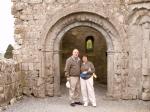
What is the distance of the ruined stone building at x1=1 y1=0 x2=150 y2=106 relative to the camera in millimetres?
11523

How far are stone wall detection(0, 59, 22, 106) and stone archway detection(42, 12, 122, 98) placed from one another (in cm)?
100

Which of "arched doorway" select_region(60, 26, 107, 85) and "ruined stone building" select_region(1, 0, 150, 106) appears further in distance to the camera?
"arched doorway" select_region(60, 26, 107, 85)

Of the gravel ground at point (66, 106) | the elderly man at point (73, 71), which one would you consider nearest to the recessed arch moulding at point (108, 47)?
the gravel ground at point (66, 106)

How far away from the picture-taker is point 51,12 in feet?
38.5

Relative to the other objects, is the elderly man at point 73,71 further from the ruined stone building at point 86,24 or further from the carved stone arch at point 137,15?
the carved stone arch at point 137,15

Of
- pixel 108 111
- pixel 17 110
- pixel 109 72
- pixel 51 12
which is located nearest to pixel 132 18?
pixel 109 72

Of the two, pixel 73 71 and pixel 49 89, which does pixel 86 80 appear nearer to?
pixel 73 71

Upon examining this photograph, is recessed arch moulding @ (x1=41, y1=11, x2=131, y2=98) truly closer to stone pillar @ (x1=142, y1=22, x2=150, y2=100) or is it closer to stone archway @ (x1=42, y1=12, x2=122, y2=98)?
stone archway @ (x1=42, y1=12, x2=122, y2=98)

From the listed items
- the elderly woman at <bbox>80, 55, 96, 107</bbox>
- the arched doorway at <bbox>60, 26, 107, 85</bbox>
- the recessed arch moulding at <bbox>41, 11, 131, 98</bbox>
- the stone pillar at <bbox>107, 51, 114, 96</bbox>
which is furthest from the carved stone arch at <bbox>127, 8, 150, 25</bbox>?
the arched doorway at <bbox>60, 26, 107, 85</bbox>

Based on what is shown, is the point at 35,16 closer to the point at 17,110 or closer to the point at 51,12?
the point at 51,12

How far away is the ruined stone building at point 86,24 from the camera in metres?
11.5

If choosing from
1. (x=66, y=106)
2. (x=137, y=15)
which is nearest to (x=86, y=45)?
(x=137, y=15)

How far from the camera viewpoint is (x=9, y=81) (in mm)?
10531

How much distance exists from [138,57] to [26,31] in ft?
13.3
